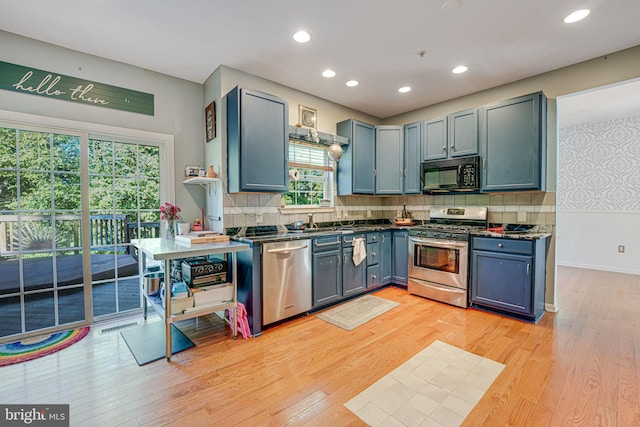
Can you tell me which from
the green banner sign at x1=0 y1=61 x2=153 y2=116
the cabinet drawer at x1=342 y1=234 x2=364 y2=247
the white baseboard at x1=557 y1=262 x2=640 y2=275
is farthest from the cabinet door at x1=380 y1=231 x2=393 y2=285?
the white baseboard at x1=557 y1=262 x2=640 y2=275

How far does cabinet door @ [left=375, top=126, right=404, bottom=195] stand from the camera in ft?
14.5

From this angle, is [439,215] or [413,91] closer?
[413,91]

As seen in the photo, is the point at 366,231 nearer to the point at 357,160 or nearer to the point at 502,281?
the point at 357,160

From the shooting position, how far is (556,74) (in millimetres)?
3219

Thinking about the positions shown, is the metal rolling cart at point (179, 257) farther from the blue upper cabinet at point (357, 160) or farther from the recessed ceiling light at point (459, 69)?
the recessed ceiling light at point (459, 69)

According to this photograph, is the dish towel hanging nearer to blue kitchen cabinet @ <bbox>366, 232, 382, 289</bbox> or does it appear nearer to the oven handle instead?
blue kitchen cabinet @ <bbox>366, 232, 382, 289</bbox>

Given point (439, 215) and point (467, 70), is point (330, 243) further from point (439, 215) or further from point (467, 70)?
point (467, 70)

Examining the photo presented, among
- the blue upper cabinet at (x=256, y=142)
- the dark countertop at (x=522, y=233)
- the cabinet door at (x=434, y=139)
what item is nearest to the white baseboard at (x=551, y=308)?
the dark countertop at (x=522, y=233)

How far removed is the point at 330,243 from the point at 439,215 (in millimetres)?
1913

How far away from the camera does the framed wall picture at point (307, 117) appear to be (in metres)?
3.80

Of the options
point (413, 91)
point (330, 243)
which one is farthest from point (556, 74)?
point (330, 243)

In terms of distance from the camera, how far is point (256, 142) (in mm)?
3068

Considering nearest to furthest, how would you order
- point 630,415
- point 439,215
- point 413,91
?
point 630,415, point 413,91, point 439,215

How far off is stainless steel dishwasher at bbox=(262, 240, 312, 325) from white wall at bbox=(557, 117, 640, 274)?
5.49m
